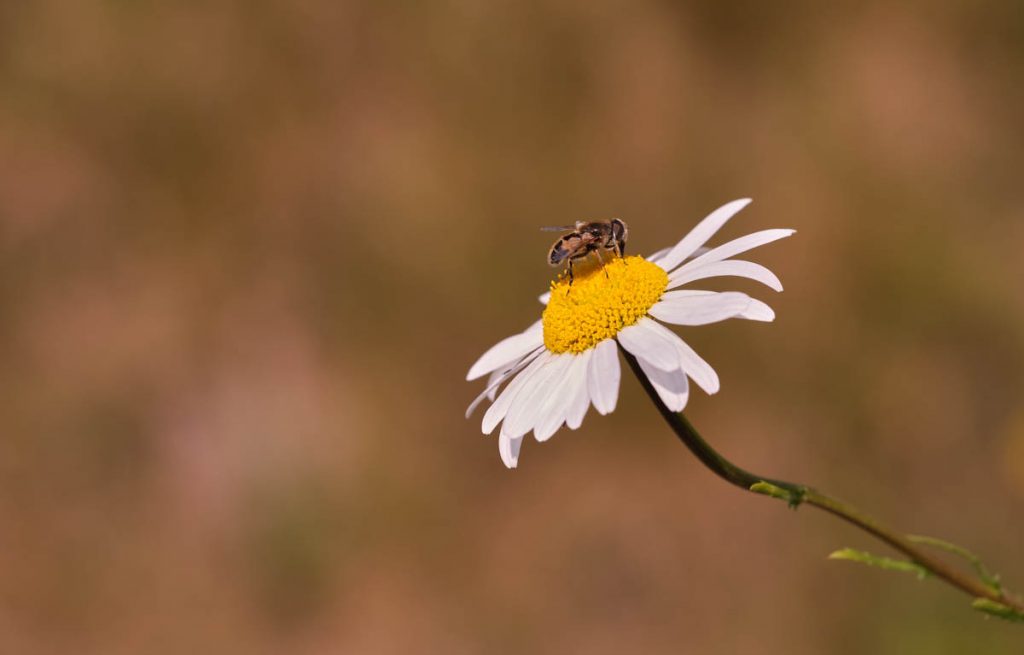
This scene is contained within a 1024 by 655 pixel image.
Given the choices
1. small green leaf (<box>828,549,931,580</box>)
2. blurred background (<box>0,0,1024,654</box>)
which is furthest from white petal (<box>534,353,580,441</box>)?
blurred background (<box>0,0,1024,654</box>)

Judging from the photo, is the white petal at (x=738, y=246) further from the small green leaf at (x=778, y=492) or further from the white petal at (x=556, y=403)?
the small green leaf at (x=778, y=492)

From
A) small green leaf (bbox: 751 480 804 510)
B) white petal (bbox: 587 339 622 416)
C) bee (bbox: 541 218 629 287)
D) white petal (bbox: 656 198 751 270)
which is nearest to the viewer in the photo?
small green leaf (bbox: 751 480 804 510)

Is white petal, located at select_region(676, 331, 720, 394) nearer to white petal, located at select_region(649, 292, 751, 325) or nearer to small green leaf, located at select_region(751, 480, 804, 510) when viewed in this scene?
white petal, located at select_region(649, 292, 751, 325)

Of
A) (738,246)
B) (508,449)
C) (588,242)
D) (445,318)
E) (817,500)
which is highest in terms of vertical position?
(445,318)

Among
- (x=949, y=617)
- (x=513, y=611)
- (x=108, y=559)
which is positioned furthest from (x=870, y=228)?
(x=108, y=559)

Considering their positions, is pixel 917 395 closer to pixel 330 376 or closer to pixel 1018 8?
pixel 1018 8

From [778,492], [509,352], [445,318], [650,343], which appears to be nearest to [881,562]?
[778,492]

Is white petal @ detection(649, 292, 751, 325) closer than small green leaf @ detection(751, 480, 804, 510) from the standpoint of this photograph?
No

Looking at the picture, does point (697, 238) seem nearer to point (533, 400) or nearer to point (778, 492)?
point (533, 400)

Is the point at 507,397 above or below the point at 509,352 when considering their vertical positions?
below
